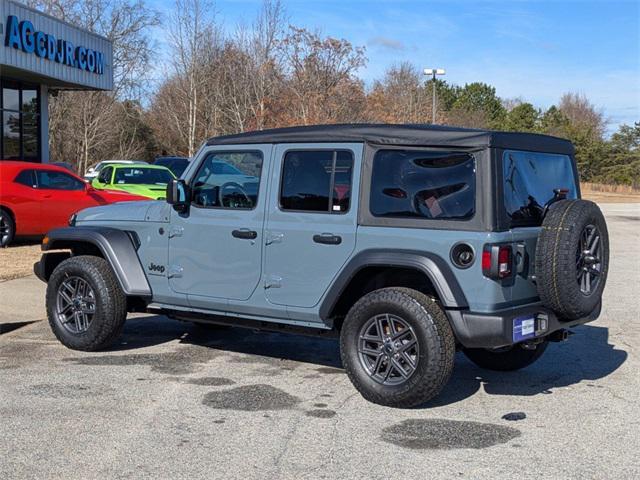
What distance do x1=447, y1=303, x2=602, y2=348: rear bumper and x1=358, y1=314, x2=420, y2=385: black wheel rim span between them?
321 millimetres

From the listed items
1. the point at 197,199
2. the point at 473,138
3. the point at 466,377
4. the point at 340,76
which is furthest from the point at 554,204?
the point at 340,76

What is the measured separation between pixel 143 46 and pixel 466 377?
140ft

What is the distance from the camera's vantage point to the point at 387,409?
549 cm

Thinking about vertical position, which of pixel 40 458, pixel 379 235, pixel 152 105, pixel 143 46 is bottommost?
pixel 40 458

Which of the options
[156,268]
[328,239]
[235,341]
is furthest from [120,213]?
[328,239]

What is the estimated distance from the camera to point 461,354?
7367 mm

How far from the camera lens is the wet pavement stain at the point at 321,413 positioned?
5337 millimetres

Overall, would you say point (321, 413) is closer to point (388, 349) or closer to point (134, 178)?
point (388, 349)

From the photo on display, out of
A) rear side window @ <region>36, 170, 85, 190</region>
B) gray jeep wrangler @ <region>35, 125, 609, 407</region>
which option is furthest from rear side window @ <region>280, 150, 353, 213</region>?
rear side window @ <region>36, 170, 85, 190</region>

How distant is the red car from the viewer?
1386 centimetres

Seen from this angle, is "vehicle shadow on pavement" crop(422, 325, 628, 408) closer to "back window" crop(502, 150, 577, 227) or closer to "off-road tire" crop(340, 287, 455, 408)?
"off-road tire" crop(340, 287, 455, 408)

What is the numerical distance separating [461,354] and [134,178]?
1339 centimetres

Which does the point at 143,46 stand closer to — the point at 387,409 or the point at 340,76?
the point at 340,76

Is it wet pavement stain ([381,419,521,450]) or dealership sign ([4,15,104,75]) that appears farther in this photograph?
dealership sign ([4,15,104,75])
